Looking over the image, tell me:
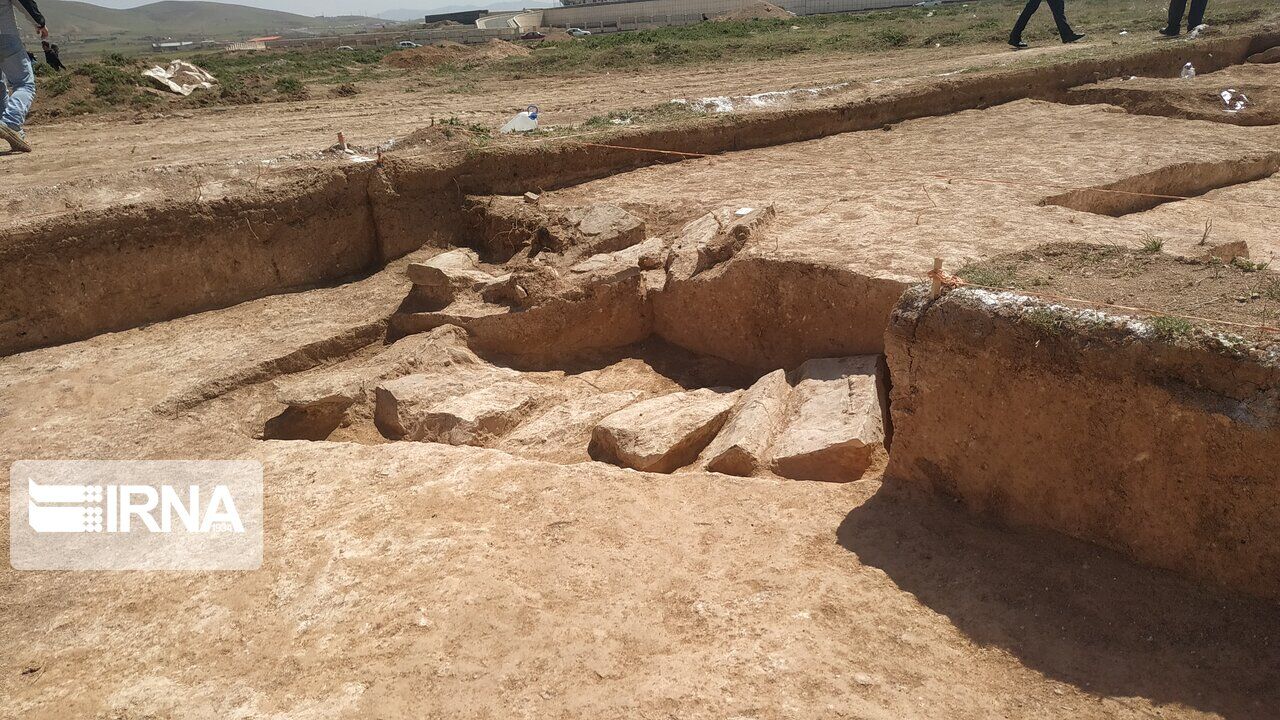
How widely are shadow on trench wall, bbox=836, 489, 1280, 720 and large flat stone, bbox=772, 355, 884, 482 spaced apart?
0.56 meters

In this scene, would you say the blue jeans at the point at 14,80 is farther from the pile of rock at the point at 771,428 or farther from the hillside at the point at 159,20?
the hillside at the point at 159,20

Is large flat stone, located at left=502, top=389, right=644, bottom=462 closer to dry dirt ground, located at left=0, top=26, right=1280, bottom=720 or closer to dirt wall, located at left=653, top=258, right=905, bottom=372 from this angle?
dry dirt ground, located at left=0, top=26, right=1280, bottom=720

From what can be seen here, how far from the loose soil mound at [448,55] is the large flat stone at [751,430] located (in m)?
15.4

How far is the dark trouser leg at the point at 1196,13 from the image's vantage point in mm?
14484

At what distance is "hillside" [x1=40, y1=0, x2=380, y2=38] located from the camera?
114 meters

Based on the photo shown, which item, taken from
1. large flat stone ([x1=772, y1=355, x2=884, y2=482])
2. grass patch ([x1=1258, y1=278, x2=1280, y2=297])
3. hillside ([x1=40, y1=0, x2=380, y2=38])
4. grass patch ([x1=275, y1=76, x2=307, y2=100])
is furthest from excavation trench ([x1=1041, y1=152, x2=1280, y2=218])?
hillside ([x1=40, y1=0, x2=380, y2=38])

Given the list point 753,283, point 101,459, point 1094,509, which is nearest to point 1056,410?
point 1094,509

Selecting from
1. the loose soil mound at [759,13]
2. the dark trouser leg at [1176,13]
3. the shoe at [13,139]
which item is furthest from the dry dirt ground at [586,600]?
the loose soil mound at [759,13]

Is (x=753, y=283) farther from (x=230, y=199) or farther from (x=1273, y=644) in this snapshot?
(x=230, y=199)

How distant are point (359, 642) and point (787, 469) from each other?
2.11m

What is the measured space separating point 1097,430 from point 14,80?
10.6 m

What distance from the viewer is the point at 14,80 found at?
9.22 metres

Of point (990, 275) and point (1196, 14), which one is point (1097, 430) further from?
point (1196, 14)

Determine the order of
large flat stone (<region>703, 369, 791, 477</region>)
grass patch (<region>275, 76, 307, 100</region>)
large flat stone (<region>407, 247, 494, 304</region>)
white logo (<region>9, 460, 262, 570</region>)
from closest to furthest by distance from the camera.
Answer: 1. white logo (<region>9, 460, 262, 570</region>)
2. large flat stone (<region>703, 369, 791, 477</region>)
3. large flat stone (<region>407, 247, 494, 304</region>)
4. grass patch (<region>275, 76, 307, 100</region>)
